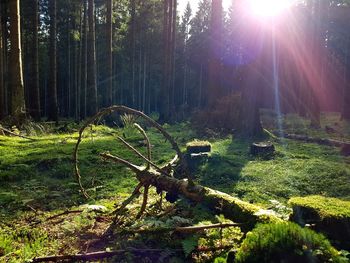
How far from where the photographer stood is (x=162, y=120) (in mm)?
25531

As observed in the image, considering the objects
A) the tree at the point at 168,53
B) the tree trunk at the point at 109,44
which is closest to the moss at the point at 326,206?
the tree trunk at the point at 109,44

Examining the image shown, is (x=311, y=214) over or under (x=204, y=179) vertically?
over

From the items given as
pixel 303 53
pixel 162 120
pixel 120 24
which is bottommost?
pixel 162 120

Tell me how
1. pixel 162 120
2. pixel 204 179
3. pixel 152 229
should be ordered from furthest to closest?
pixel 162 120, pixel 204 179, pixel 152 229

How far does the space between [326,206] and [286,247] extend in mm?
1035

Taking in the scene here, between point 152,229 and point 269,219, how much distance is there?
4.43 feet

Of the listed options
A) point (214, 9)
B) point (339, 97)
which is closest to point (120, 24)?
point (214, 9)

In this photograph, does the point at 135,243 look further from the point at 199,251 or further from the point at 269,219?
the point at 269,219

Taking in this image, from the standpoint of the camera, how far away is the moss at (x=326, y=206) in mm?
3500

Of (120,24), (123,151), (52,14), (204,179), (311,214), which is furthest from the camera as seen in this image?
(120,24)

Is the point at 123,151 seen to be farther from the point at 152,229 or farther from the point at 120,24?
the point at 120,24

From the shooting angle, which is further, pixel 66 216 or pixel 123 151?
pixel 123 151

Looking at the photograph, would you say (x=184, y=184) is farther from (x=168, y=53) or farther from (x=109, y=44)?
→ (x=168, y=53)

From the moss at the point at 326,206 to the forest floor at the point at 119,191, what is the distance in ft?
2.38
